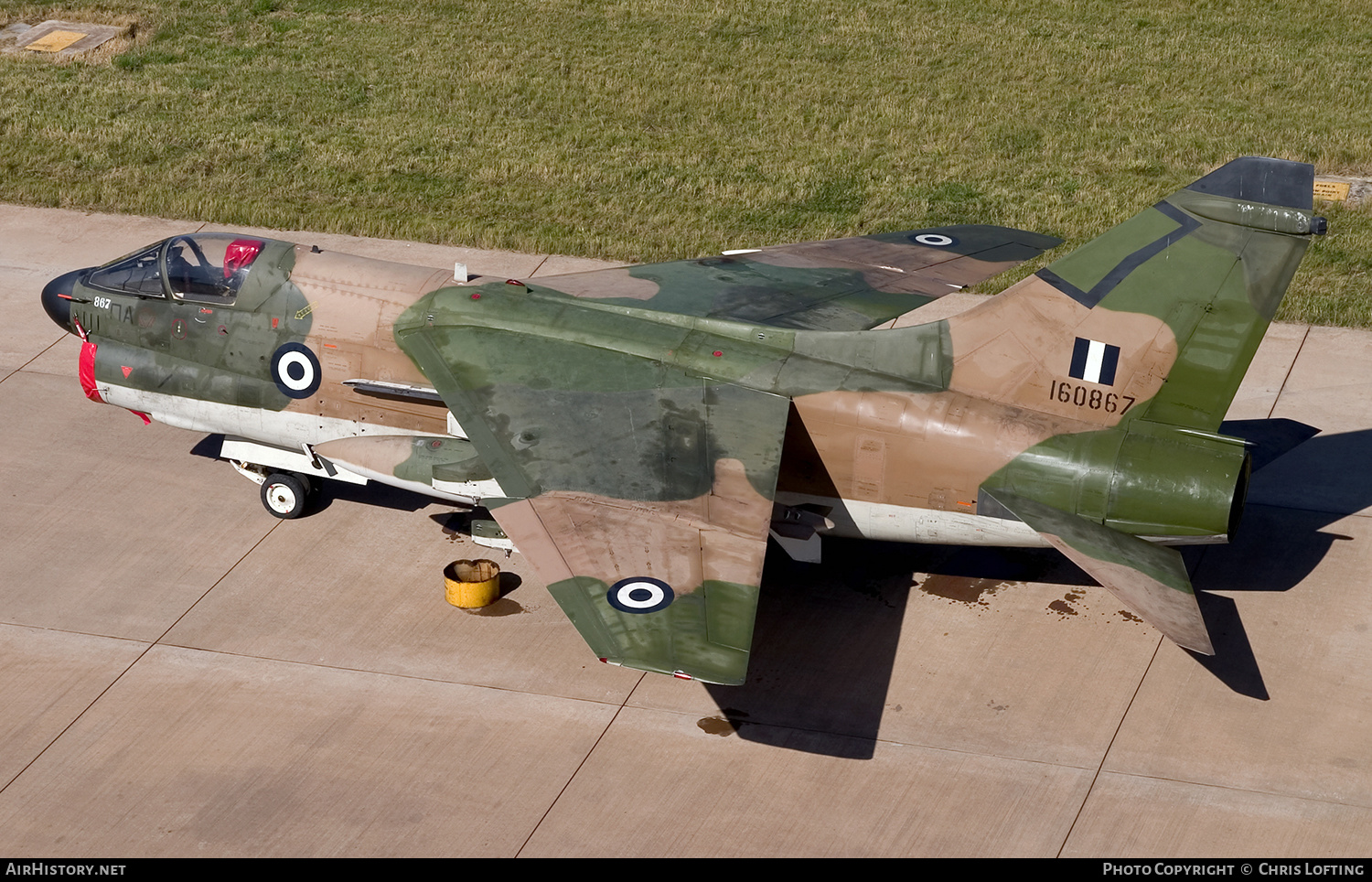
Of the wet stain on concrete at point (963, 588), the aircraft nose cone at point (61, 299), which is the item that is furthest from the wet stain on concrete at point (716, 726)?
the aircraft nose cone at point (61, 299)

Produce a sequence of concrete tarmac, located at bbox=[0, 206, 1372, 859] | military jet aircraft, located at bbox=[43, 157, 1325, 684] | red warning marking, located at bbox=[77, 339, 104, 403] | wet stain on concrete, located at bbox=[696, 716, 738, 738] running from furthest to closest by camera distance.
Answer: red warning marking, located at bbox=[77, 339, 104, 403] < wet stain on concrete, located at bbox=[696, 716, 738, 738] < military jet aircraft, located at bbox=[43, 157, 1325, 684] < concrete tarmac, located at bbox=[0, 206, 1372, 859]

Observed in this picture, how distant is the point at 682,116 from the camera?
86.3 ft

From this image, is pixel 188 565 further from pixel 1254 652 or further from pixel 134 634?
pixel 1254 652

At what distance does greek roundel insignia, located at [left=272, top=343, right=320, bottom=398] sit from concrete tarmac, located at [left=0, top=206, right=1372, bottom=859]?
1636 millimetres

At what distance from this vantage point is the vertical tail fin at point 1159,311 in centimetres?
1243

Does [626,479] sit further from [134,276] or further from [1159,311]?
[134,276]

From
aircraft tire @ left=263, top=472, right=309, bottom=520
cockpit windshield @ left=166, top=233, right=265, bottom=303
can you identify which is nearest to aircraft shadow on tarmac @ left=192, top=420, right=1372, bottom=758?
aircraft tire @ left=263, top=472, right=309, bottom=520

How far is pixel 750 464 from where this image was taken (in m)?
12.9

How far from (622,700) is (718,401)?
298 centimetres

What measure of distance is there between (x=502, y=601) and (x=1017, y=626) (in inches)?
206

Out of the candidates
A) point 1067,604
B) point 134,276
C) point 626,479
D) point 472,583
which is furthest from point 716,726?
point 134,276

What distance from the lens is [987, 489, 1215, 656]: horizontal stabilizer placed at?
37.0ft

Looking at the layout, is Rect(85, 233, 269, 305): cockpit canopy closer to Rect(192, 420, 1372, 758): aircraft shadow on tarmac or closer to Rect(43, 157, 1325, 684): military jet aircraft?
Rect(43, 157, 1325, 684): military jet aircraft

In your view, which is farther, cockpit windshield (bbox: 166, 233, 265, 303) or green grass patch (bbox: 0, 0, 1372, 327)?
green grass patch (bbox: 0, 0, 1372, 327)
